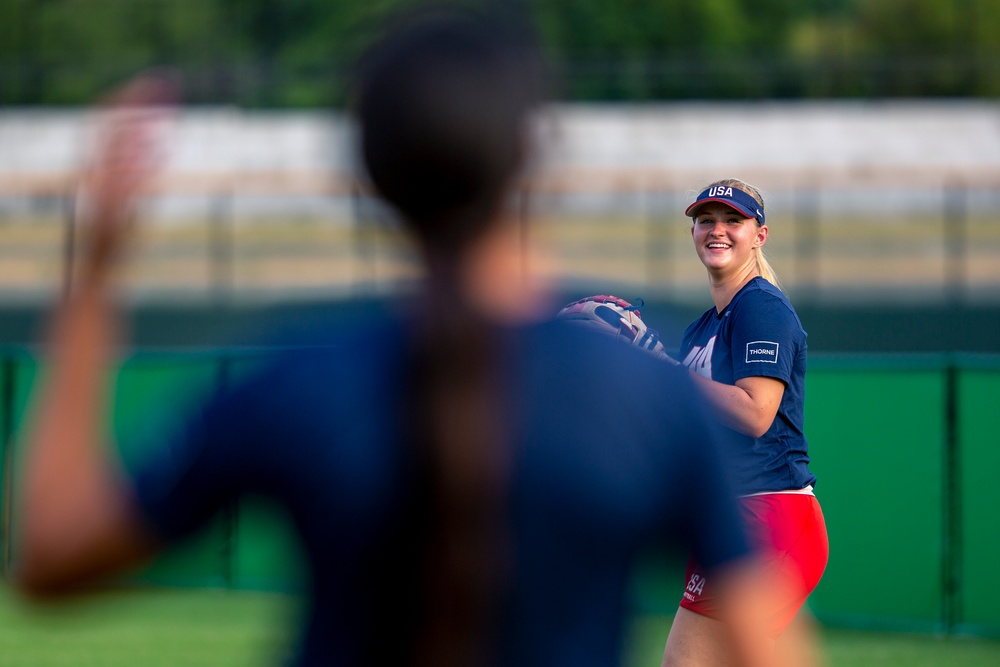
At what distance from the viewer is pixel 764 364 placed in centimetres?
403

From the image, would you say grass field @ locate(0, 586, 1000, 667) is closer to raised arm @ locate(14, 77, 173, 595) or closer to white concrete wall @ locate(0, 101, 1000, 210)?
raised arm @ locate(14, 77, 173, 595)

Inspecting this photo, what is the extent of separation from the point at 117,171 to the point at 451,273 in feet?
1.31

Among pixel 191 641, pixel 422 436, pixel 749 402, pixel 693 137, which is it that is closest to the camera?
pixel 422 436

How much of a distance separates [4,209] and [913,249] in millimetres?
19914

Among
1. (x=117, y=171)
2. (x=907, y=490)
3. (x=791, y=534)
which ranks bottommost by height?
(x=907, y=490)

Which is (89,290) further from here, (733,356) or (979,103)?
(979,103)

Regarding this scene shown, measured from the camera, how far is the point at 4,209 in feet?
96.2

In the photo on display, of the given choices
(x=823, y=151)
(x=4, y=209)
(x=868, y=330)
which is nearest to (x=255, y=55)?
(x=4, y=209)

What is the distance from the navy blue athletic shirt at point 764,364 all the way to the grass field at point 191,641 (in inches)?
111

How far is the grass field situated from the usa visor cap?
325 cm

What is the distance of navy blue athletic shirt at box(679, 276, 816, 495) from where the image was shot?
13.3 ft

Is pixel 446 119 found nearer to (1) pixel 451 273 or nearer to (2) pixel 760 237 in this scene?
(1) pixel 451 273

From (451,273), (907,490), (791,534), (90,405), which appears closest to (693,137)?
(907,490)

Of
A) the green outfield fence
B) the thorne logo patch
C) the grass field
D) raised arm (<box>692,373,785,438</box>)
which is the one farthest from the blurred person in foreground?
the green outfield fence
